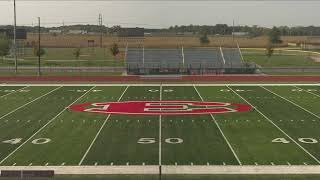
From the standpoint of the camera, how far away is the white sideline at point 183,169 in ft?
62.8

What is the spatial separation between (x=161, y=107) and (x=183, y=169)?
14.1m

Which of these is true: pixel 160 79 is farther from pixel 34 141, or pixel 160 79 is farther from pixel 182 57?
pixel 34 141

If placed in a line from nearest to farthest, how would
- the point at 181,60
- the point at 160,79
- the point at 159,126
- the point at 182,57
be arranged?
the point at 159,126
the point at 160,79
the point at 181,60
the point at 182,57

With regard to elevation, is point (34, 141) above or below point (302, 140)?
below

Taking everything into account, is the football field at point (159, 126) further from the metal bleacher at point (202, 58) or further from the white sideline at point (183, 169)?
the metal bleacher at point (202, 58)

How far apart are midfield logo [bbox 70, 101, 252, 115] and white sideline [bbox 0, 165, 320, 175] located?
453 inches

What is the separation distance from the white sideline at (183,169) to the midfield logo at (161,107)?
1151 cm

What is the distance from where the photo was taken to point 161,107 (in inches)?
1314

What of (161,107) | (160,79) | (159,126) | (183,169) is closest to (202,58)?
(160,79)

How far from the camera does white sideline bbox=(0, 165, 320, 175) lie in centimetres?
1914

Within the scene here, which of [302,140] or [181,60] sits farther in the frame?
[181,60]

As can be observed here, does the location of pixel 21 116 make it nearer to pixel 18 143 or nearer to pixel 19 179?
pixel 18 143

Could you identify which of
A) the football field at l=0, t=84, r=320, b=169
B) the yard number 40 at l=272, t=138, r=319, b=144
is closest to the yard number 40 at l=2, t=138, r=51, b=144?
the football field at l=0, t=84, r=320, b=169

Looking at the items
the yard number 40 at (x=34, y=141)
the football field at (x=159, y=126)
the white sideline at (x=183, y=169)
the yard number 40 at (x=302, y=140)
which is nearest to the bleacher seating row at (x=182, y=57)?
the football field at (x=159, y=126)
